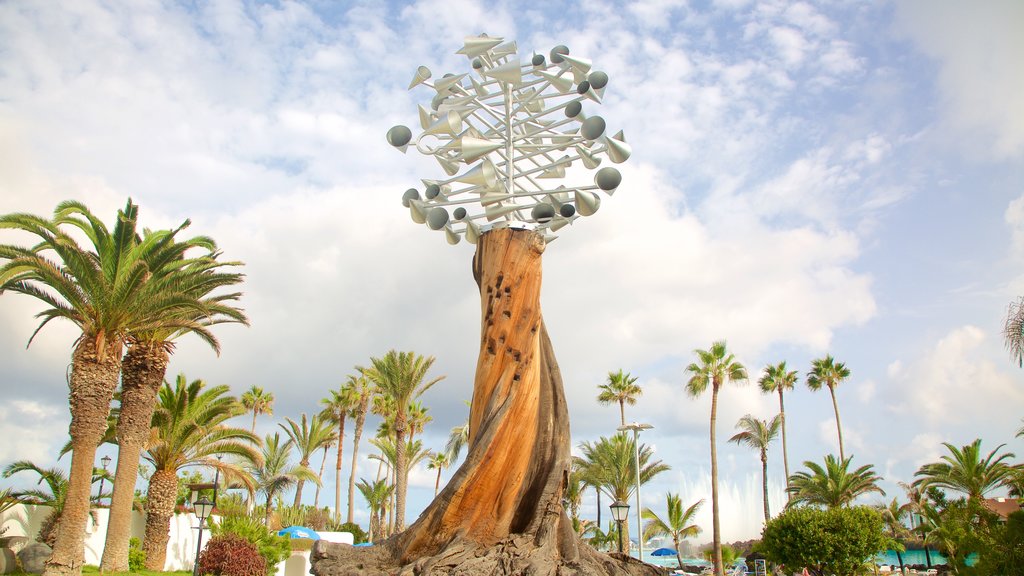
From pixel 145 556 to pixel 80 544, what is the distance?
25.4 feet

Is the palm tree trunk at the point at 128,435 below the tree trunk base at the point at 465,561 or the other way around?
the other way around

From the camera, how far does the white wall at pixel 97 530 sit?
22845 mm

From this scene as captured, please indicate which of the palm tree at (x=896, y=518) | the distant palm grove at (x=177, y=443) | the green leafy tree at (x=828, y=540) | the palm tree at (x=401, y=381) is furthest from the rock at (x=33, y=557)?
the palm tree at (x=896, y=518)

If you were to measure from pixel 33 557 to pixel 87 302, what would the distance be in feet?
27.8

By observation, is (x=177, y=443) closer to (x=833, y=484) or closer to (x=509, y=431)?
(x=509, y=431)

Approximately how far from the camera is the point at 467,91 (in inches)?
495

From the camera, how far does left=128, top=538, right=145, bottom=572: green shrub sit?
22.8m

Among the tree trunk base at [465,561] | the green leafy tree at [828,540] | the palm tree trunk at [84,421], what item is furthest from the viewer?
the green leafy tree at [828,540]

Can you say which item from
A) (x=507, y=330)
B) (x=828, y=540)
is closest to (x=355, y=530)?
(x=828, y=540)

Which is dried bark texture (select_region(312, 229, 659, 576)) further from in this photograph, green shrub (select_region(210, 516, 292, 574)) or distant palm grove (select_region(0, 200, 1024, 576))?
green shrub (select_region(210, 516, 292, 574))

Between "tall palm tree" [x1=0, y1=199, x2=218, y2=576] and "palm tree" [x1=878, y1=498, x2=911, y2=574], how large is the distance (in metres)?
42.8

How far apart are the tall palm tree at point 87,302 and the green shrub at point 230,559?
14.5ft

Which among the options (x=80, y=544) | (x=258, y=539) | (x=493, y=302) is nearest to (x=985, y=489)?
(x=258, y=539)

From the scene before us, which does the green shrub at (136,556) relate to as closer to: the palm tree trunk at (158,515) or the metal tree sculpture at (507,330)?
the palm tree trunk at (158,515)
